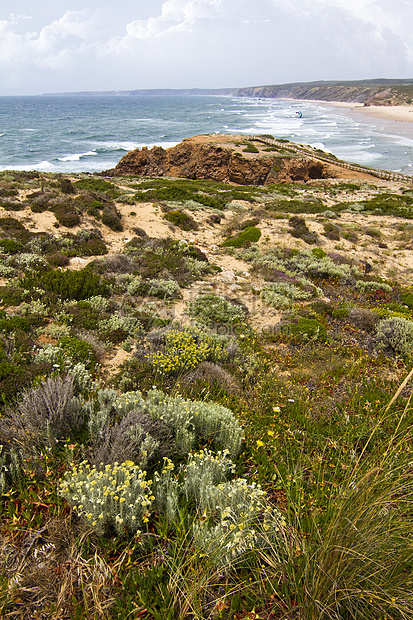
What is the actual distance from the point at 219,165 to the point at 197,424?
1506 inches

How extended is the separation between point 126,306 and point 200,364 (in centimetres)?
320

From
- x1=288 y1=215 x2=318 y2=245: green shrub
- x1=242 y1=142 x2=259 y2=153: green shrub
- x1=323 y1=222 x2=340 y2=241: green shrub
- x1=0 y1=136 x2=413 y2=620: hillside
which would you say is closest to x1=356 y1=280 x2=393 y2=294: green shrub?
x1=0 y1=136 x2=413 y2=620: hillside

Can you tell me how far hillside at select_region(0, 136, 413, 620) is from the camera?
2254 mm

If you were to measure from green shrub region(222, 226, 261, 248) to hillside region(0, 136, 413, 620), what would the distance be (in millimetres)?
96

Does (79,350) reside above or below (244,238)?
below

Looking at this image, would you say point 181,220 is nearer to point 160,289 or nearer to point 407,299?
point 160,289

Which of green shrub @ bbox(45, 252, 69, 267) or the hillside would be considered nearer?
the hillside

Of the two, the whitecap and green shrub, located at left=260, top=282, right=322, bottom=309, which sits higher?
the whitecap

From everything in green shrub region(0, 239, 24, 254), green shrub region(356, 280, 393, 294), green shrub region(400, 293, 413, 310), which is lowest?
green shrub region(400, 293, 413, 310)

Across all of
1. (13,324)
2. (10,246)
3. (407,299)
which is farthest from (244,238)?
(13,324)

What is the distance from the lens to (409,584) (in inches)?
83.3

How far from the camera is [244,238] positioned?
48.6 ft

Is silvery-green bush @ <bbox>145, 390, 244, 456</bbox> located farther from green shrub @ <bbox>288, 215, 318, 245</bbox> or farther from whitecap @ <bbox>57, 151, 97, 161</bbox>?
whitecap @ <bbox>57, 151, 97, 161</bbox>

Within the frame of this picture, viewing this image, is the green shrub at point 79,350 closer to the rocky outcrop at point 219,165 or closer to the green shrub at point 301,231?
the green shrub at point 301,231
